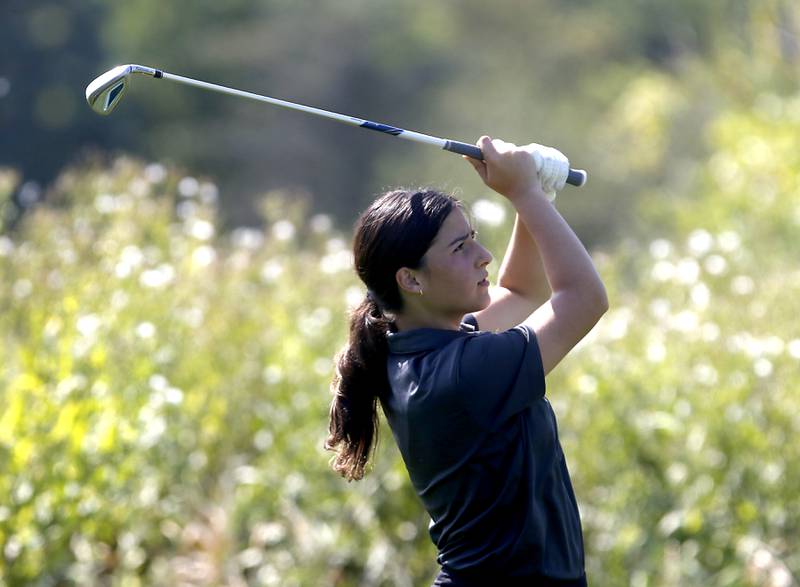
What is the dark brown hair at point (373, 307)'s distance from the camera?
2.53 metres

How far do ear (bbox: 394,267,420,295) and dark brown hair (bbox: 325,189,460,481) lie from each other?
0.04ft

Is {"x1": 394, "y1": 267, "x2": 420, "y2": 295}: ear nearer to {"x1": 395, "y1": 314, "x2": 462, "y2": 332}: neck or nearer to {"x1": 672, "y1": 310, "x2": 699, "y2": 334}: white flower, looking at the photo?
{"x1": 395, "y1": 314, "x2": 462, "y2": 332}: neck

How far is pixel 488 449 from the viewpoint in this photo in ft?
8.11

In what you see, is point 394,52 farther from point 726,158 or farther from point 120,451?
point 120,451

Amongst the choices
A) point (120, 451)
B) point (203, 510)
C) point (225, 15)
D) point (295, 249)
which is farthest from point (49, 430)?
point (225, 15)

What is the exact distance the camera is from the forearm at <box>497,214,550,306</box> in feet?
9.34

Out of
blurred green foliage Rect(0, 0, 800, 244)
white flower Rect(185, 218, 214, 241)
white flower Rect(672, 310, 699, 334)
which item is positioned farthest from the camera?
blurred green foliage Rect(0, 0, 800, 244)

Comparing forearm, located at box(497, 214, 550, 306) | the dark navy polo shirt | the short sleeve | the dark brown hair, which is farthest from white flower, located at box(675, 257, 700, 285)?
the short sleeve

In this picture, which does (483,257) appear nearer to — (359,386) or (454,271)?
(454,271)

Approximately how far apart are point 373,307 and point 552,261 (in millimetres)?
379

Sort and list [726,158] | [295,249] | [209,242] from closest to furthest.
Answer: [209,242] → [295,249] → [726,158]

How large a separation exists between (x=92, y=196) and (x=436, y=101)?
2160 centimetres

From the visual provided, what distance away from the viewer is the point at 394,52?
2781cm

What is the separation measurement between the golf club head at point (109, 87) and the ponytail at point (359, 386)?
64 cm
